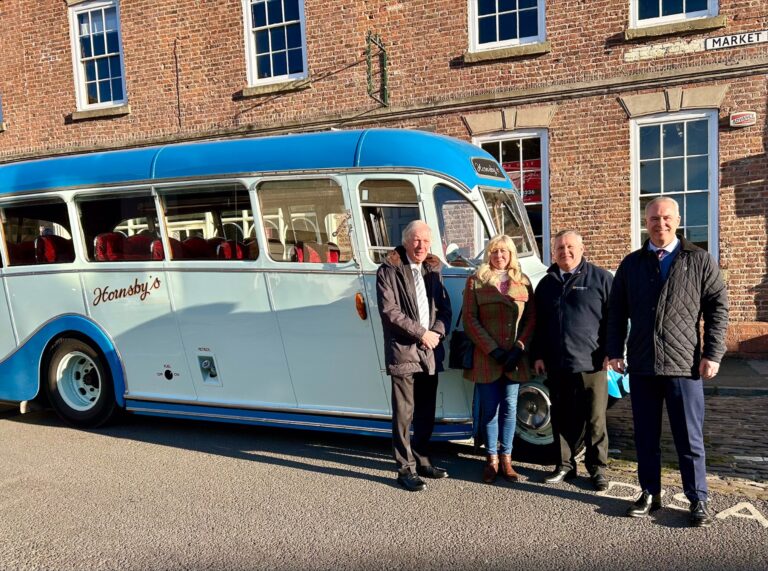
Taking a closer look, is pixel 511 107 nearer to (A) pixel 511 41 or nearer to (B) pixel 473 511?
(A) pixel 511 41

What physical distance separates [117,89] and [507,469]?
1177 cm

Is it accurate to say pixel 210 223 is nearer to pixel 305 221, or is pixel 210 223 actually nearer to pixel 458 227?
pixel 305 221

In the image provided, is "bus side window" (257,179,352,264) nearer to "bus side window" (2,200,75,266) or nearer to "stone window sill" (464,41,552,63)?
"bus side window" (2,200,75,266)

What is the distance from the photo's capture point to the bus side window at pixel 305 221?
17.9ft

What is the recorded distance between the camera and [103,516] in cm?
442

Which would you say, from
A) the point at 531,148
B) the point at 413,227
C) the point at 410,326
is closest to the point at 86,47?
the point at 531,148

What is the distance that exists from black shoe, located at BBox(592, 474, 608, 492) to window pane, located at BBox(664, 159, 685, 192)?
21.6ft

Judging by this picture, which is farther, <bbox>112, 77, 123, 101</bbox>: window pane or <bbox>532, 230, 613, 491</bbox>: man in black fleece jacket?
<bbox>112, 77, 123, 101</bbox>: window pane

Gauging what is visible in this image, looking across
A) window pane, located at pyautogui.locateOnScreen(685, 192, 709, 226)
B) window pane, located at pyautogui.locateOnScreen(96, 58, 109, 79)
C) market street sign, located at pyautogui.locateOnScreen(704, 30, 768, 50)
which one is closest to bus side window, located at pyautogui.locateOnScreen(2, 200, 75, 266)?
window pane, located at pyautogui.locateOnScreen(96, 58, 109, 79)

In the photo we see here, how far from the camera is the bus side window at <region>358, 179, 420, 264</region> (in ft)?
17.5

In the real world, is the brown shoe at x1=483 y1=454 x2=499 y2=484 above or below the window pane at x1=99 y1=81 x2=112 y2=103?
below

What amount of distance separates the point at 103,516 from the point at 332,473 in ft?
5.36

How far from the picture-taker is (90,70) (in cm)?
1361

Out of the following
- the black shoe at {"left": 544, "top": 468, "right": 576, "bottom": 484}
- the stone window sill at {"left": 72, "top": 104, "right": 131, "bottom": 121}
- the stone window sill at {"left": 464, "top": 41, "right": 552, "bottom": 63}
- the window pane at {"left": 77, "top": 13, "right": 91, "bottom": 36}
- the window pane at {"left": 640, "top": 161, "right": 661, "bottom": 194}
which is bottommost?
the black shoe at {"left": 544, "top": 468, "right": 576, "bottom": 484}
